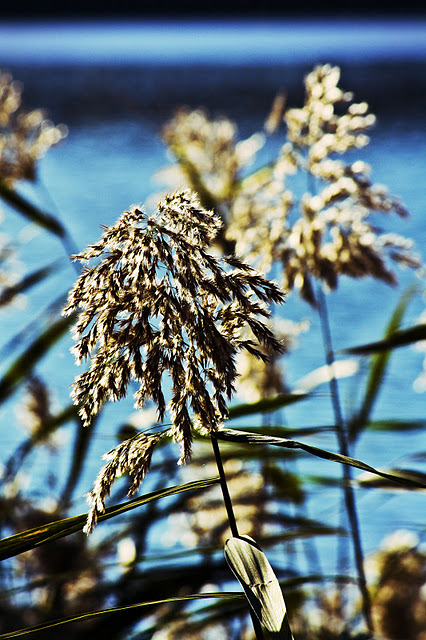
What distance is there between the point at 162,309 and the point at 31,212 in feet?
1.59

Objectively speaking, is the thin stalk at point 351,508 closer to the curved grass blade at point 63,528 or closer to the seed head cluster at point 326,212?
the seed head cluster at point 326,212

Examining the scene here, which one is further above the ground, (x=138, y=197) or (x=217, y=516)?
(x=138, y=197)

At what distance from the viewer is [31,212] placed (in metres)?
0.72

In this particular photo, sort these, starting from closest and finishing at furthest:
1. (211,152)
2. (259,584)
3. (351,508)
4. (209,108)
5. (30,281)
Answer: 1. (259,584)
2. (351,508)
3. (30,281)
4. (211,152)
5. (209,108)

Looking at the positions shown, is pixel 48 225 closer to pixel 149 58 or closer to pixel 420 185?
pixel 420 185

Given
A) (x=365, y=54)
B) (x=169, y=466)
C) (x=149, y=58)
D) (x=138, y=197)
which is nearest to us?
(x=169, y=466)

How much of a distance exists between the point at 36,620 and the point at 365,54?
3.19m

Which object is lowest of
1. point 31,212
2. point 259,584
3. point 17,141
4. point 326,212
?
point 259,584

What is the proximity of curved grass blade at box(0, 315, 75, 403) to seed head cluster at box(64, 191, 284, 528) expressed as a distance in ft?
1.21

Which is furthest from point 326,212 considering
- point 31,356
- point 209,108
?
point 209,108

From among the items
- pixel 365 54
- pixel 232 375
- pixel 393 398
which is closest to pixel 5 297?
pixel 232 375

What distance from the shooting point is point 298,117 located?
2.07ft

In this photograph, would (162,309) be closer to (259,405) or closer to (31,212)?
(259,405)

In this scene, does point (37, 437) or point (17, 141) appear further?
Answer: point (17, 141)
